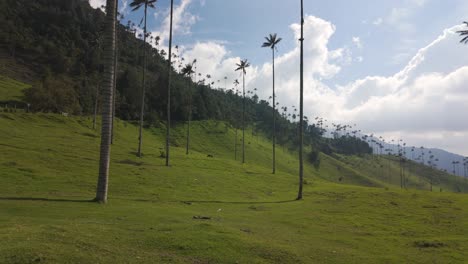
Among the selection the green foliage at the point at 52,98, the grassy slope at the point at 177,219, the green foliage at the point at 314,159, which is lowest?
the grassy slope at the point at 177,219

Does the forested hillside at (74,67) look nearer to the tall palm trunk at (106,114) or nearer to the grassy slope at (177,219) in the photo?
the grassy slope at (177,219)

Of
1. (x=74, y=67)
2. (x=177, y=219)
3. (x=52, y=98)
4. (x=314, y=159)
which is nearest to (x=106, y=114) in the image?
(x=177, y=219)

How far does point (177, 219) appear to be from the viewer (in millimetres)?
22938

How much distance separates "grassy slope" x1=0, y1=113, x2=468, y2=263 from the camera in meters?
13.8

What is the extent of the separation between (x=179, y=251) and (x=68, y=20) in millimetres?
214854

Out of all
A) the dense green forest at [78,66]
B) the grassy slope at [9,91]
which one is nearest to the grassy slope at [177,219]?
the grassy slope at [9,91]

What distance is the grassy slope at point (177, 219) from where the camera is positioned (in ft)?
45.3

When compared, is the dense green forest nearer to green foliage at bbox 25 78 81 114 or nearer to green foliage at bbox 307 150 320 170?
green foliage at bbox 25 78 81 114

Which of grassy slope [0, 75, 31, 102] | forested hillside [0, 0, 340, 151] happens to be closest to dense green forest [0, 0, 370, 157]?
forested hillside [0, 0, 340, 151]

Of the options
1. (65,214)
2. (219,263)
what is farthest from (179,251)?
(65,214)

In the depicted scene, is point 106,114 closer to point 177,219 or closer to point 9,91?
point 177,219

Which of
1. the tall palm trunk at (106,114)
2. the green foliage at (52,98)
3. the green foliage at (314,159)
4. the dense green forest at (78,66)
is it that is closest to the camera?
the tall palm trunk at (106,114)

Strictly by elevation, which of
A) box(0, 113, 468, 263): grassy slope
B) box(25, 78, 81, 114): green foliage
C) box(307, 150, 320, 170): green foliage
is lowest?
box(0, 113, 468, 263): grassy slope

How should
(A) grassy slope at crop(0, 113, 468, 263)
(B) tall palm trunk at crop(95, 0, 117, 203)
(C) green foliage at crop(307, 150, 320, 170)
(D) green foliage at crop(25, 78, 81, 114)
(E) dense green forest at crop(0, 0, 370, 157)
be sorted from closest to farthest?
1. (A) grassy slope at crop(0, 113, 468, 263)
2. (B) tall palm trunk at crop(95, 0, 117, 203)
3. (D) green foliage at crop(25, 78, 81, 114)
4. (E) dense green forest at crop(0, 0, 370, 157)
5. (C) green foliage at crop(307, 150, 320, 170)
